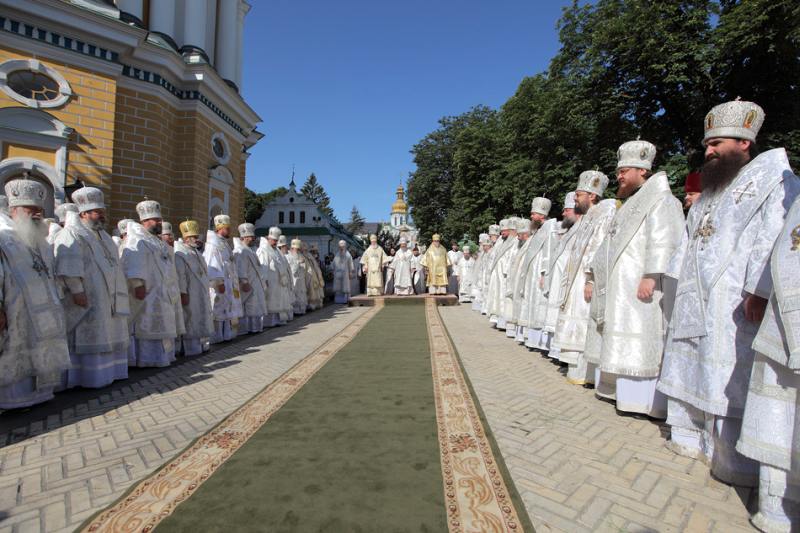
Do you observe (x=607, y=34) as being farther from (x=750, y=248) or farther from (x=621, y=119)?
(x=750, y=248)

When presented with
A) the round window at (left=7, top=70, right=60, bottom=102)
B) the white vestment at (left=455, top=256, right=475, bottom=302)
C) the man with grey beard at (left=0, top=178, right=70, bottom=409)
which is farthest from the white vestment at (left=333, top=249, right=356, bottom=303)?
the man with grey beard at (left=0, top=178, right=70, bottom=409)

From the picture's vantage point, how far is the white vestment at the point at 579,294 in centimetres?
501

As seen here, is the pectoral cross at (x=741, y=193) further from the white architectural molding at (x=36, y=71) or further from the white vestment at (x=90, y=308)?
the white architectural molding at (x=36, y=71)

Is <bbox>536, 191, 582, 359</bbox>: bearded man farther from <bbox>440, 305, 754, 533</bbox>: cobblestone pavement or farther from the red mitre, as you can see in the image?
<bbox>440, 305, 754, 533</bbox>: cobblestone pavement

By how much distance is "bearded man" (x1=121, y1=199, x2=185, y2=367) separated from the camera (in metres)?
5.73

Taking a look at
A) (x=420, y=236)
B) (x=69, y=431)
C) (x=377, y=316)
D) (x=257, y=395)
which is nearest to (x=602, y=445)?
(x=257, y=395)

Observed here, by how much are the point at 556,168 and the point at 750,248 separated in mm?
16996

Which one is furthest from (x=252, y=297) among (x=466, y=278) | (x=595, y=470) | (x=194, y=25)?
(x=466, y=278)

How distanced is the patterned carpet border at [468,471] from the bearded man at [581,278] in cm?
140

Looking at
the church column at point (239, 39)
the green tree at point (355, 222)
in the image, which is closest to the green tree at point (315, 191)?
the green tree at point (355, 222)

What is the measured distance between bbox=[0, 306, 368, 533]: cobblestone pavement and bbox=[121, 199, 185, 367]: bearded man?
0.32 meters

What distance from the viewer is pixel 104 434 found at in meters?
3.52

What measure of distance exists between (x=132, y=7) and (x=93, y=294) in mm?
11478

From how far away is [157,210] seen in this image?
20.7 feet
